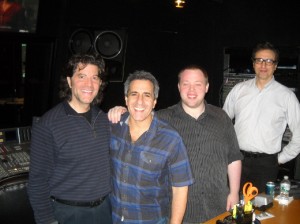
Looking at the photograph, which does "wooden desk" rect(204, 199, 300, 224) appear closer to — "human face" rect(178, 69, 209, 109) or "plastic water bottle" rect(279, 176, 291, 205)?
"plastic water bottle" rect(279, 176, 291, 205)

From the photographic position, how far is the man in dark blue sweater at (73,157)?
1915 millimetres

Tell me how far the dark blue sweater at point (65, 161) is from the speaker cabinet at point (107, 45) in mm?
2402

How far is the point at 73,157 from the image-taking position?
6.45 ft

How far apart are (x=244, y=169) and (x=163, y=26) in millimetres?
3188

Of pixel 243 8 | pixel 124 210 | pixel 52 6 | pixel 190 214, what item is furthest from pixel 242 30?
pixel 124 210

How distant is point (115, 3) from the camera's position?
4.79 metres

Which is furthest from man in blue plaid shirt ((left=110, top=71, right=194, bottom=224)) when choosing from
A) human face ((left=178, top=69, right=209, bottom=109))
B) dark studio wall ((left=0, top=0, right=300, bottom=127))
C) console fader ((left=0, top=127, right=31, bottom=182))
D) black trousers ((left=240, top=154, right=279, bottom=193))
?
dark studio wall ((left=0, top=0, right=300, bottom=127))

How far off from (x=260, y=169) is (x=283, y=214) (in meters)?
0.90

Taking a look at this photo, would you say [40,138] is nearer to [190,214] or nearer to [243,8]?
[190,214]

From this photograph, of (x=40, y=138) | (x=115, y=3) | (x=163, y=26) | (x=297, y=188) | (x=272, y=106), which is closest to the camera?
(x=40, y=138)

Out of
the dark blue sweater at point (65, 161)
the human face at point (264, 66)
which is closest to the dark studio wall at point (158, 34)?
the human face at point (264, 66)

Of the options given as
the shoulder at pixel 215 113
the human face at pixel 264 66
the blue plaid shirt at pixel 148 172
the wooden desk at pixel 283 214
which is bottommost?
the wooden desk at pixel 283 214

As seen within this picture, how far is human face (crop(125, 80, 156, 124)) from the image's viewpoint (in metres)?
1.95

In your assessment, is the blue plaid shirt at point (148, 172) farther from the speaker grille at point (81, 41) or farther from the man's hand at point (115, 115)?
the speaker grille at point (81, 41)
